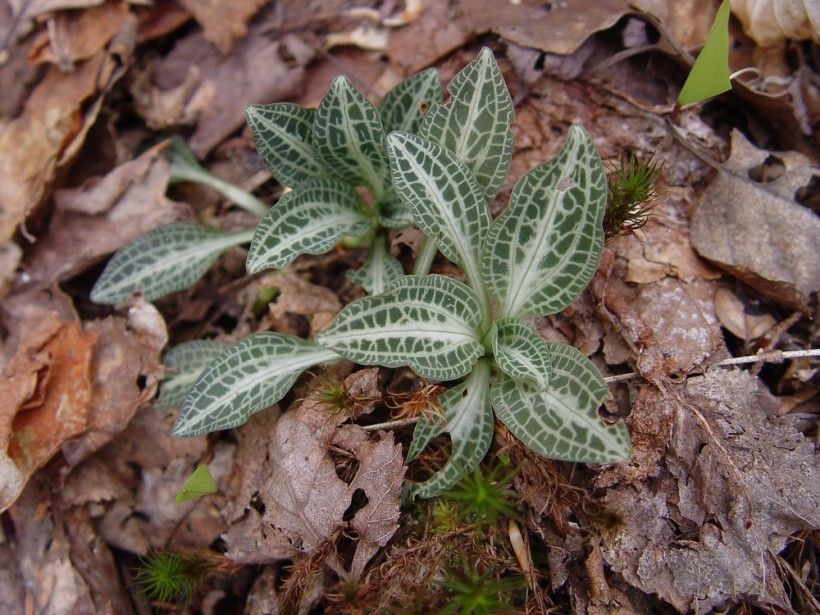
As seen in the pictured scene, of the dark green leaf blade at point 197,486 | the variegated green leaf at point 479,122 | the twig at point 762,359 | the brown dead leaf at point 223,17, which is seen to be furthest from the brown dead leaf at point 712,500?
→ the brown dead leaf at point 223,17

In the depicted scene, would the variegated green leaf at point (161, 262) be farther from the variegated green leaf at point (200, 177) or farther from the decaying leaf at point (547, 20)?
the decaying leaf at point (547, 20)

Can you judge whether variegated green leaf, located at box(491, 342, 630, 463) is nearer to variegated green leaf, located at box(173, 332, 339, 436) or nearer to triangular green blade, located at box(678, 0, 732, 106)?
variegated green leaf, located at box(173, 332, 339, 436)

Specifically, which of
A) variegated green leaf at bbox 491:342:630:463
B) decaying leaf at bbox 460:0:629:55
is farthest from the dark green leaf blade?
decaying leaf at bbox 460:0:629:55

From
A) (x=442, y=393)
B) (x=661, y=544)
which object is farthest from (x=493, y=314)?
(x=661, y=544)

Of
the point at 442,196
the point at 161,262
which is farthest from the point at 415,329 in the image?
the point at 161,262

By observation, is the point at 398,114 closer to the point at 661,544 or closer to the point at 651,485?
the point at 651,485

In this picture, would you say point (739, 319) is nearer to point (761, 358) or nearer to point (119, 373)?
point (761, 358)
